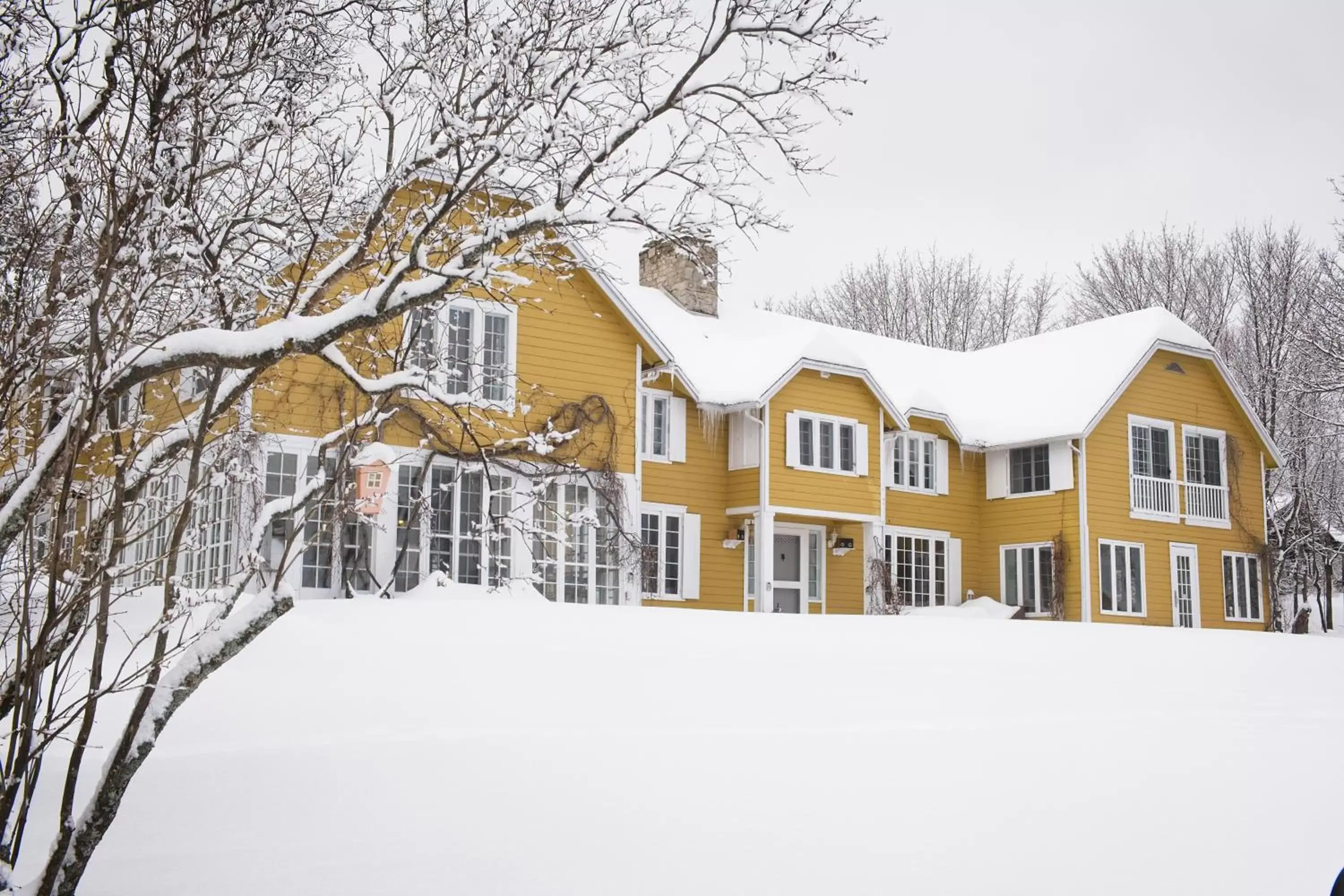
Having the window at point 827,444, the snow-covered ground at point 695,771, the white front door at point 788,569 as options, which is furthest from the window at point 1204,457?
the snow-covered ground at point 695,771

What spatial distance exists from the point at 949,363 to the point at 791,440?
26.7 feet

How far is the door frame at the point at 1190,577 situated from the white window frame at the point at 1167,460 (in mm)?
552

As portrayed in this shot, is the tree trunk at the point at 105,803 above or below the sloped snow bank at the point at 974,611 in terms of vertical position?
below

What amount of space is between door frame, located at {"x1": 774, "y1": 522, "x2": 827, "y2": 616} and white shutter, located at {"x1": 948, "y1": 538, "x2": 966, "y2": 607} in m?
3.18

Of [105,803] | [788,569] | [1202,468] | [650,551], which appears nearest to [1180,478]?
[1202,468]

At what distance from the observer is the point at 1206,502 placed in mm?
25531

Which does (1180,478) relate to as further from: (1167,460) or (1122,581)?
(1122,581)

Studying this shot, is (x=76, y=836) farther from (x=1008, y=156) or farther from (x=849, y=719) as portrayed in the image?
(x=1008, y=156)

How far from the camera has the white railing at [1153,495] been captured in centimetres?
2414

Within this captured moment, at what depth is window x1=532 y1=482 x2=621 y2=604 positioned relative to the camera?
17719 millimetres

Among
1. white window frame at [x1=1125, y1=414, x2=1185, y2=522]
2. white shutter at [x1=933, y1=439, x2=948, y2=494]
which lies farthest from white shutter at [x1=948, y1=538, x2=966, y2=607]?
white window frame at [x1=1125, y1=414, x2=1185, y2=522]

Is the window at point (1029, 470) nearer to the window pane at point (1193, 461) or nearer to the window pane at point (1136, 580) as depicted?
the window pane at point (1136, 580)

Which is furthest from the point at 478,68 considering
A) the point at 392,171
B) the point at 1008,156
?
the point at 1008,156

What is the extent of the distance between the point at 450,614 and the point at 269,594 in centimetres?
704
